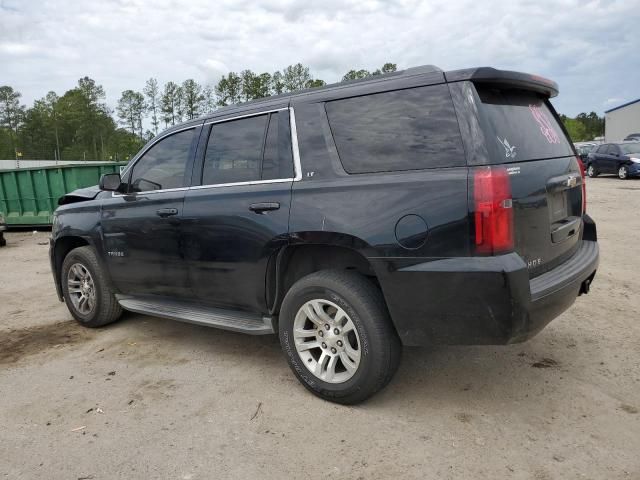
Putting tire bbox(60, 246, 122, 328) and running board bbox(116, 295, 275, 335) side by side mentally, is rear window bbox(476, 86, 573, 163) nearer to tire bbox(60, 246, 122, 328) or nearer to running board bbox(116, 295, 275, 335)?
running board bbox(116, 295, 275, 335)

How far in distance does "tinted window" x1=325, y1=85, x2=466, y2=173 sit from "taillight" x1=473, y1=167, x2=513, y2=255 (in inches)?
6.5

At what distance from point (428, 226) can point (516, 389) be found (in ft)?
4.53

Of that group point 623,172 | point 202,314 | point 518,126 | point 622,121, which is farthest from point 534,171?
point 622,121

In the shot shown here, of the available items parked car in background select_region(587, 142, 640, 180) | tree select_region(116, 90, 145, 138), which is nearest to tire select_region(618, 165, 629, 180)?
parked car in background select_region(587, 142, 640, 180)

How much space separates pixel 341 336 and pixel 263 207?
3.21 feet

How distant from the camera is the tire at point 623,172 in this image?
2109 centimetres

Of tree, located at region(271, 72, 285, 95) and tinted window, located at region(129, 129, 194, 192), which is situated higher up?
tree, located at region(271, 72, 285, 95)

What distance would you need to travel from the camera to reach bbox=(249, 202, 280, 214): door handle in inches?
137

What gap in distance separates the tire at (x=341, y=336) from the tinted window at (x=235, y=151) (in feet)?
3.05

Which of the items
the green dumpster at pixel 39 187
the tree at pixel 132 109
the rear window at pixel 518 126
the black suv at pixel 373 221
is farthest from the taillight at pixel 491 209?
the tree at pixel 132 109

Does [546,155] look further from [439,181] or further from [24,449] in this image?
[24,449]

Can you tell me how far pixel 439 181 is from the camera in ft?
9.29

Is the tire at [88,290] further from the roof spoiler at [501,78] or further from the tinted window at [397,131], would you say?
the roof spoiler at [501,78]

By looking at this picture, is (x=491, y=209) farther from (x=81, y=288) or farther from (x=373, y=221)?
(x=81, y=288)
